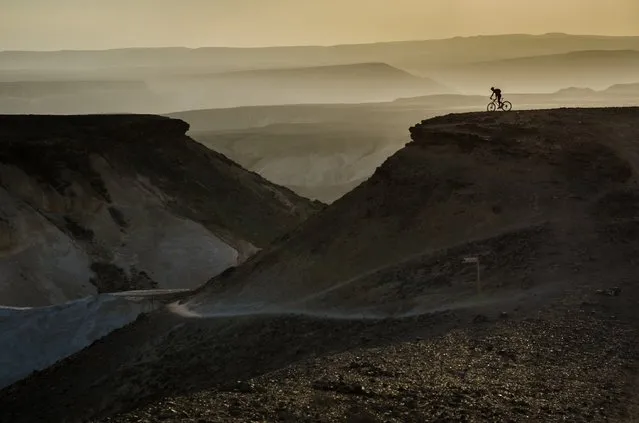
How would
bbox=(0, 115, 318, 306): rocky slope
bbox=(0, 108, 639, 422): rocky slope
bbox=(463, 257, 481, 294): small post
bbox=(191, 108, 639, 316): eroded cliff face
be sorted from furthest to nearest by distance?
1. bbox=(0, 115, 318, 306): rocky slope
2. bbox=(191, 108, 639, 316): eroded cliff face
3. bbox=(463, 257, 481, 294): small post
4. bbox=(0, 108, 639, 422): rocky slope

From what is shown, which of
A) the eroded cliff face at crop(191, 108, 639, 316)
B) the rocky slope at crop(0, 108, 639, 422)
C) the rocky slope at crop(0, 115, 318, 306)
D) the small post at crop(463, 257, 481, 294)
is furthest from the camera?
the rocky slope at crop(0, 115, 318, 306)

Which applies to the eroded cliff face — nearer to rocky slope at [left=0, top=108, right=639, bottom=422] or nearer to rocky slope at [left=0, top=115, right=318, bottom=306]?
rocky slope at [left=0, top=108, right=639, bottom=422]

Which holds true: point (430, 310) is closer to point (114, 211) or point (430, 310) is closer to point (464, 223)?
point (464, 223)

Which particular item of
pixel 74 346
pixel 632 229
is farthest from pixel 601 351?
pixel 74 346

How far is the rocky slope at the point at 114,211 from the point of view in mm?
41719

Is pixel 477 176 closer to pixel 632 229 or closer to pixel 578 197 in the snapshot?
pixel 578 197

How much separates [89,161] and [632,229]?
109 feet

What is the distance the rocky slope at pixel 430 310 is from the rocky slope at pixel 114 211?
16028 mm

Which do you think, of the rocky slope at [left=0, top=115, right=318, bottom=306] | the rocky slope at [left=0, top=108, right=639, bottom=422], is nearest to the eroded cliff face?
the rocky slope at [left=0, top=108, right=639, bottom=422]

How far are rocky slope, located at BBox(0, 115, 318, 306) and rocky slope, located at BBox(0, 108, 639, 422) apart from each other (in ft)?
52.6

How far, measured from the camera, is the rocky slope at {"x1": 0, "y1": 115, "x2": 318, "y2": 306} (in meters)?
41.7

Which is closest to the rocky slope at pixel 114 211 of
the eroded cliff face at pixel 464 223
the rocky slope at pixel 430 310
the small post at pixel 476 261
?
the rocky slope at pixel 430 310

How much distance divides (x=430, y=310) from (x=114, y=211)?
98.9 feet

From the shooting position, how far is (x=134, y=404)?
65.4 ft
